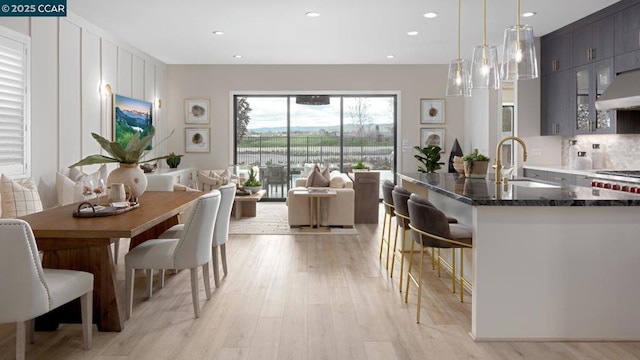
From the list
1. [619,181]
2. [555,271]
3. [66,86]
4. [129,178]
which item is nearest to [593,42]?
[619,181]

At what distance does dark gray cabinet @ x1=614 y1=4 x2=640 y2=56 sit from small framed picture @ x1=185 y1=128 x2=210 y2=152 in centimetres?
686

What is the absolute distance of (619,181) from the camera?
16.4 feet

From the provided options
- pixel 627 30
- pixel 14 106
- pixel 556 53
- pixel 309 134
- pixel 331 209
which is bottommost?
pixel 331 209

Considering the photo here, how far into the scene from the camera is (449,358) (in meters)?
2.65

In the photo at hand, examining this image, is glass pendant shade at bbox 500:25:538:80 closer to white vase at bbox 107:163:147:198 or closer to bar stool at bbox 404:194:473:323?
bar stool at bbox 404:194:473:323

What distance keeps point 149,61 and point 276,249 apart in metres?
4.74

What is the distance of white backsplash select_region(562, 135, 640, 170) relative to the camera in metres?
5.90

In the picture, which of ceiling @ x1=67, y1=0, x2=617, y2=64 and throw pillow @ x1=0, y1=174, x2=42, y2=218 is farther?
ceiling @ x1=67, y1=0, x2=617, y2=64

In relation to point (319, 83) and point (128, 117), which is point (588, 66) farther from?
point (128, 117)

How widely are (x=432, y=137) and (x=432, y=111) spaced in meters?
0.50

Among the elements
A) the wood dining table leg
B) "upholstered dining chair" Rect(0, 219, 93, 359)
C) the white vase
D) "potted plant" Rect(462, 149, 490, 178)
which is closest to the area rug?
"potted plant" Rect(462, 149, 490, 178)

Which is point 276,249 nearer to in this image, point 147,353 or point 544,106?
point 147,353

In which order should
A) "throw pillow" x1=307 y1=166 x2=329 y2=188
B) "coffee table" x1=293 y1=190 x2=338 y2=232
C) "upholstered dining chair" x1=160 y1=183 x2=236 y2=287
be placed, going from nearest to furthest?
1. "upholstered dining chair" x1=160 y1=183 x2=236 y2=287
2. "coffee table" x1=293 y1=190 x2=338 y2=232
3. "throw pillow" x1=307 y1=166 x2=329 y2=188

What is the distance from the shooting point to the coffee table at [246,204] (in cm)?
747
